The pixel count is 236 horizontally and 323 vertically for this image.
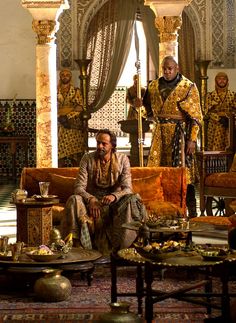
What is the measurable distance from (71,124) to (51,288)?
33.6 ft

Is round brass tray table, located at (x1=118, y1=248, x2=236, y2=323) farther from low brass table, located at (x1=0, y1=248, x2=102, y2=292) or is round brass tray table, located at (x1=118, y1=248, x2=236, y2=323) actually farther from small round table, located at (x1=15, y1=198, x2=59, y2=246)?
small round table, located at (x1=15, y1=198, x2=59, y2=246)

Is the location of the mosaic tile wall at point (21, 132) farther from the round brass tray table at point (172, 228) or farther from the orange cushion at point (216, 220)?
the round brass tray table at point (172, 228)

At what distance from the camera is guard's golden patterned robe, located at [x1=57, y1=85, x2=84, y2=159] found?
54.2 ft

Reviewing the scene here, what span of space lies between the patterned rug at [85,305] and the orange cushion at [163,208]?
1.06 metres

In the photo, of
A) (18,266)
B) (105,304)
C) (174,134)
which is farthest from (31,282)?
(174,134)

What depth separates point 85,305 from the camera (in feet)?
21.6

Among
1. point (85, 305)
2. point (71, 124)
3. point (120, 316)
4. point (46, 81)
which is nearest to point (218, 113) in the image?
point (71, 124)

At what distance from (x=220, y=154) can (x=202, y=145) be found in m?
5.83

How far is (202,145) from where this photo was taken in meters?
16.6

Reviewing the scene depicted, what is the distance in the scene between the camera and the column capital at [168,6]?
1292 cm

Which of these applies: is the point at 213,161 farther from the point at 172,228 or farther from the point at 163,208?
the point at 172,228

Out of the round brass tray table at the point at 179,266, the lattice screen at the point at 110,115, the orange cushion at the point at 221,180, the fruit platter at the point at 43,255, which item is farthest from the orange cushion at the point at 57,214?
the lattice screen at the point at 110,115

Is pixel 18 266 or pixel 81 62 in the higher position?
pixel 81 62

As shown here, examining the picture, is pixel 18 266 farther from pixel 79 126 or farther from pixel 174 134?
pixel 79 126
